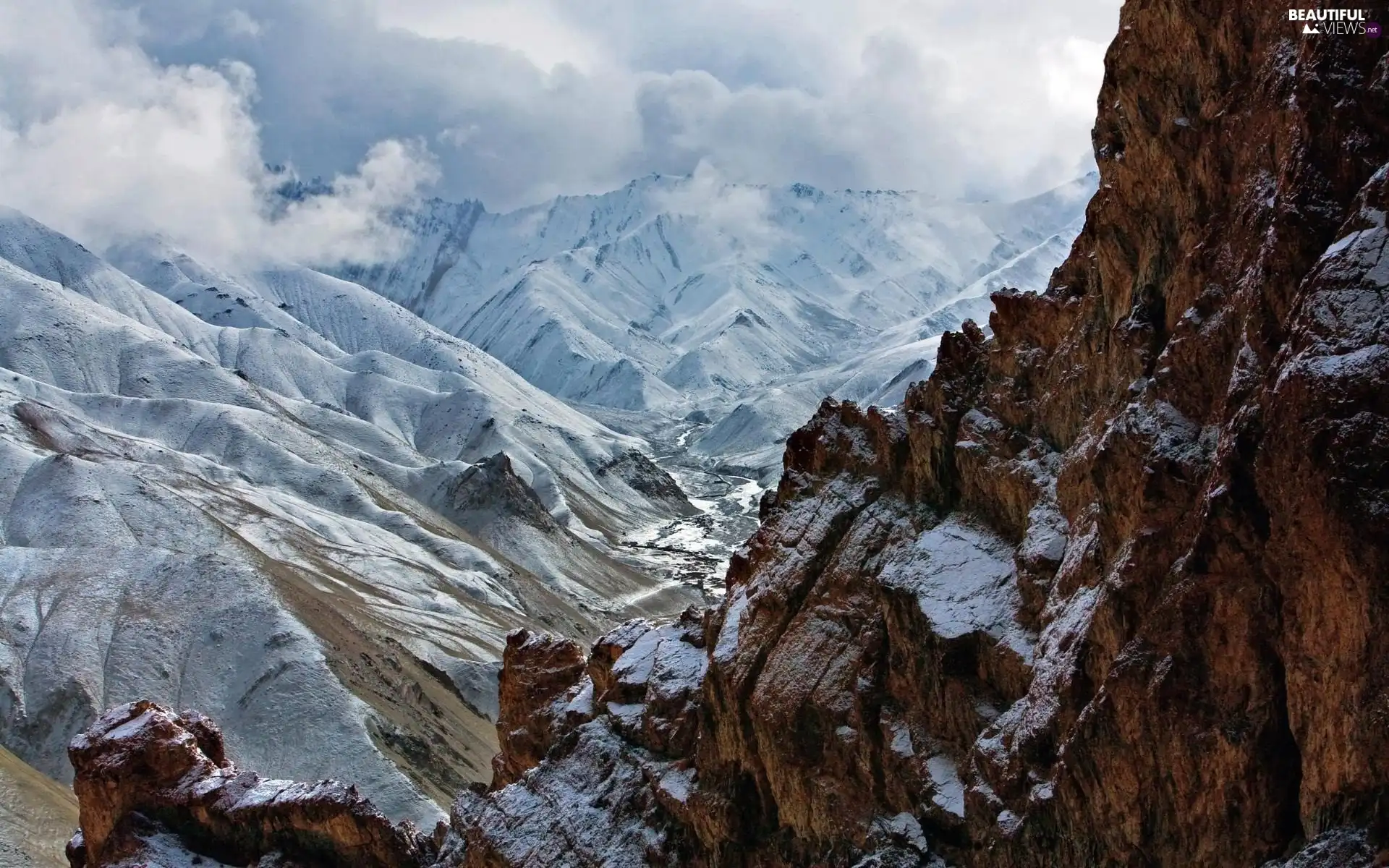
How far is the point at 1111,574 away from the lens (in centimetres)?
2767

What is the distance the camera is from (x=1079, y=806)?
91.9 ft

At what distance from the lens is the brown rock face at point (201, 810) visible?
53.9 m

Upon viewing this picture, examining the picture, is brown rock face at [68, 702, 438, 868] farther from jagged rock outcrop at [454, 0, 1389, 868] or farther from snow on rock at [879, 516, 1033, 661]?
snow on rock at [879, 516, 1033, 661]

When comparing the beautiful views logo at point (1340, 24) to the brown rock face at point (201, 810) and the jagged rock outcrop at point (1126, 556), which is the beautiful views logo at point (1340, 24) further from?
the brown rock face at point (201, 810)

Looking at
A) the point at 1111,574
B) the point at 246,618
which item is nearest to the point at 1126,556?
the point at 1111,574

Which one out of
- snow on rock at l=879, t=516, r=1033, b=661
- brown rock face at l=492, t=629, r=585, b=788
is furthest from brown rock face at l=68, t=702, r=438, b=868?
snow on rock at l=879, t=516, r=1033, b=661

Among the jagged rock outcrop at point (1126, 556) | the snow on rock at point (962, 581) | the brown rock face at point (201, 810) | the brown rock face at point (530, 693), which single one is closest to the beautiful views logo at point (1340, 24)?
the jagged rock outcrop at point (1126, 556)

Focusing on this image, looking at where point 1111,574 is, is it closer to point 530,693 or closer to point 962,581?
point 962,581

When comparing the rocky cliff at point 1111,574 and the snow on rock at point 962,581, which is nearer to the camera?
the rocky cliff at point 1111,574

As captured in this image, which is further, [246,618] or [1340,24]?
[246,618]

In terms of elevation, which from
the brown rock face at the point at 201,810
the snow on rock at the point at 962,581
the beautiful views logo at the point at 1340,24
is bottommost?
the brown rock face at the point at 201,810

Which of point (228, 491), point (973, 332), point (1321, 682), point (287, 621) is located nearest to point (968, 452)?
point (973, 332)

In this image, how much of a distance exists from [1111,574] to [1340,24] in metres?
12.6

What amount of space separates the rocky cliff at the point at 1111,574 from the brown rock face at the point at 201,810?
700 centimetres
